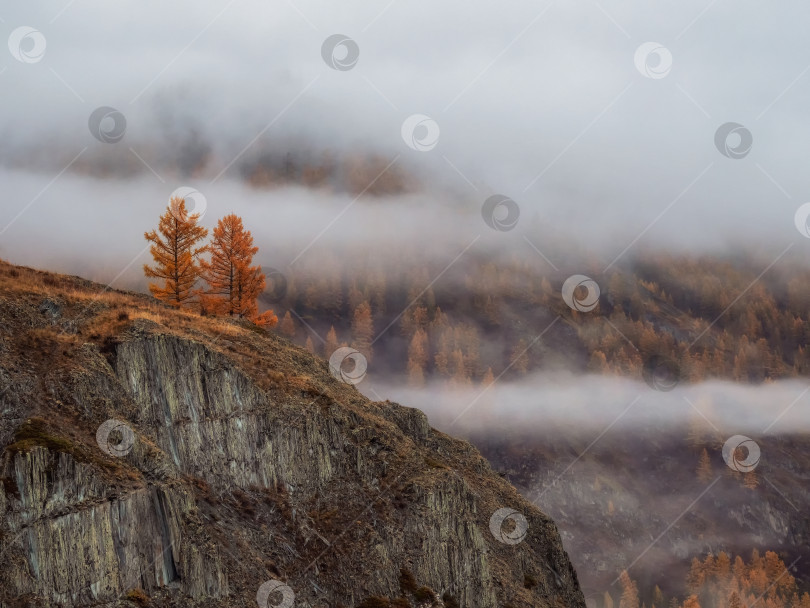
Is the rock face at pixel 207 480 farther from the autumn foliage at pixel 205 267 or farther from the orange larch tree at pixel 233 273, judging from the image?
the orange larch tree at pixel 233 273

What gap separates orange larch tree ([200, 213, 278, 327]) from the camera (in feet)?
280

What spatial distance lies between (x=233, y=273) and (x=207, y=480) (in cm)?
3555

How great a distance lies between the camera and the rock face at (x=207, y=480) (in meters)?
42.9

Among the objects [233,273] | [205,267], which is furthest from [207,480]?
[233,273]

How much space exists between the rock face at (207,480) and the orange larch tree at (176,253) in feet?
35.7

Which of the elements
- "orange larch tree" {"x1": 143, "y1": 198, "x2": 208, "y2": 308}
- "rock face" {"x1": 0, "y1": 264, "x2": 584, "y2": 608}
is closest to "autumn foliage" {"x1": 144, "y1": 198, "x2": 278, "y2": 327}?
"orange larch tree" {"x1": 143, "y1": 198, "x2": 208, "y2": 308}

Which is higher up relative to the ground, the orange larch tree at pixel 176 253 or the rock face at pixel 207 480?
the orange larch tree at pixel 176 253

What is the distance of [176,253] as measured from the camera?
80688mm

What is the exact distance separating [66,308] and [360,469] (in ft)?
80.0

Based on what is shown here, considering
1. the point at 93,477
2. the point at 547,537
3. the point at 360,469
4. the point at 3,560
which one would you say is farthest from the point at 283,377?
the point at 547,537

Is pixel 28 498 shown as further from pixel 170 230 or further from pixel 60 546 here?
pixel 170 230

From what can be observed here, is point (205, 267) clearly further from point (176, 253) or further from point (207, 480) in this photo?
point (207, 480)

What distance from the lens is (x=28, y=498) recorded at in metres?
42.0

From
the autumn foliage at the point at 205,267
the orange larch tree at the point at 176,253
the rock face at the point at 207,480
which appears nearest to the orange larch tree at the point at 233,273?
the autumn foliage at the point at 205,267
